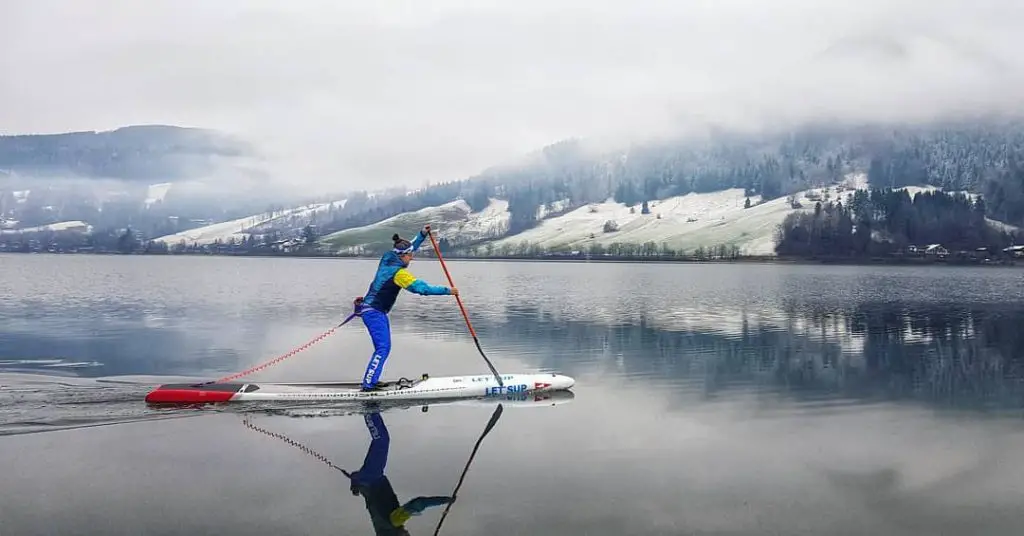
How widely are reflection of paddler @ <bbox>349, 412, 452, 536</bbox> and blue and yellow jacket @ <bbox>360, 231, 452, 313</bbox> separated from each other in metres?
7.60

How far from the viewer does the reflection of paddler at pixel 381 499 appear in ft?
49.1

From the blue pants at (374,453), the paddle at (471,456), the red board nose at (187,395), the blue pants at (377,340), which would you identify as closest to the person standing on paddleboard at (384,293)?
the blue pants at (377,340)

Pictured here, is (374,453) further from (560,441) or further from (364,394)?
(364,394)

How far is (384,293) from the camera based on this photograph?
89.2ft

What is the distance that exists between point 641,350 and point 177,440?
26.6 metres

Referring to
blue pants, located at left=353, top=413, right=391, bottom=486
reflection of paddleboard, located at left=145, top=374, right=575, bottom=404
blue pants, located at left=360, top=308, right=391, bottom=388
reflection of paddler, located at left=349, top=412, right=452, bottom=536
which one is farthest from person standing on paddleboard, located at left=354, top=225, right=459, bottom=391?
reflection of paddler, located at left=349, top=412, right=452, bottom=536

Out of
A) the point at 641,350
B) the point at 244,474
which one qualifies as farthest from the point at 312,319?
the point at 244,474

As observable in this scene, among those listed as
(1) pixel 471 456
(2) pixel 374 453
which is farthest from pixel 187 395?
(1) pixel 471 456

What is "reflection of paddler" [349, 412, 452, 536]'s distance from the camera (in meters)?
15.0

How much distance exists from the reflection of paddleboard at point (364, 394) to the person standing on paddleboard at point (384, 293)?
94cm

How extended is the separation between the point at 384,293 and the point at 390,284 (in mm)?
387

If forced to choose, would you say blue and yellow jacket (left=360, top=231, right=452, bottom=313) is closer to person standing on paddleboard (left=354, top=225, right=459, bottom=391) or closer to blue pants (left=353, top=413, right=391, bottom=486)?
person standing on paddleboard (left=354, top=225, right=459, bottom=391)

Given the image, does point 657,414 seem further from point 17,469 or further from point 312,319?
point 312,319

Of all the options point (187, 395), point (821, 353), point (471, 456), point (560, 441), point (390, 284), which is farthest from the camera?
point (821, 353)
